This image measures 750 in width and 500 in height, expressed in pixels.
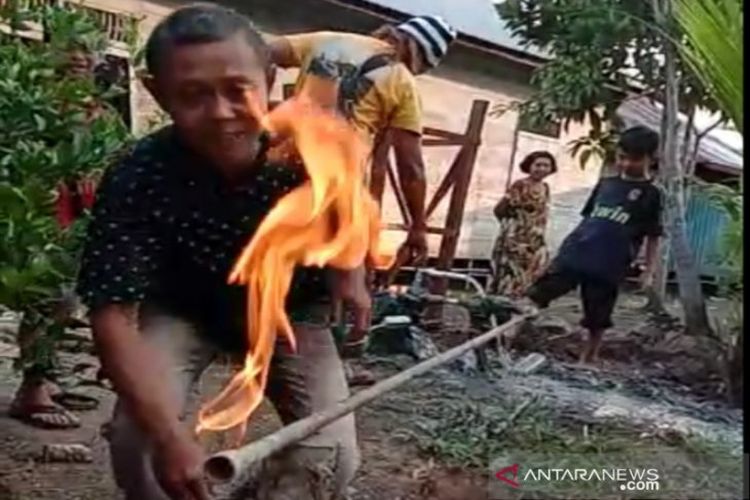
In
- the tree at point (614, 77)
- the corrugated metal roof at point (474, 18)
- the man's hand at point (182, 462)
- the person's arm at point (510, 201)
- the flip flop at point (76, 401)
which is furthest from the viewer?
the corrugated metal roof at point (474, 18)

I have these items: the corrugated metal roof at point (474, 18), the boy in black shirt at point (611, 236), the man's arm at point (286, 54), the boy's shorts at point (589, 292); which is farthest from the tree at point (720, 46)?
the corrugated metal roof at point (474, 18)

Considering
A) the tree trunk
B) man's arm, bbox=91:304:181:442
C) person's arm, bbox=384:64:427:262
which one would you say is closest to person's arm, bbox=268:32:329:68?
person's arm, bbox=384:64:427:262

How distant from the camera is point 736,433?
3.97 meters

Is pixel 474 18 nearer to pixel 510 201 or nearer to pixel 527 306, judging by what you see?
pixel 510 201

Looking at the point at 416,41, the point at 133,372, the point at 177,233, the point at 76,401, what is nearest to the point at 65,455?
the point at 76,401

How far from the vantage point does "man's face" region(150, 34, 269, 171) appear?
6.34ft

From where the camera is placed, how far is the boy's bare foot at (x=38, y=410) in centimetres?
363

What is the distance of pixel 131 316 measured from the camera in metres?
1.82

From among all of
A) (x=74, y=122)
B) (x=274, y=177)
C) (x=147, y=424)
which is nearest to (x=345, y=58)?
(x=74, y=122)

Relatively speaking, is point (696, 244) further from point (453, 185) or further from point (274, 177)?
point (274, 177)

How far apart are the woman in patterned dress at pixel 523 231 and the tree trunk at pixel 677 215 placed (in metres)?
1.01

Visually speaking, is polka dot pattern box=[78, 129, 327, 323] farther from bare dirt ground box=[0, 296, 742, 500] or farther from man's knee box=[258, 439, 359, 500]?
bare dirt ground box=[0, 296, 742, 500]

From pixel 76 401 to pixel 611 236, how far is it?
101 inches

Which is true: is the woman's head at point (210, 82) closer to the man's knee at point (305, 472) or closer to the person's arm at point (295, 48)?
the man's knee at point (305, 472)
